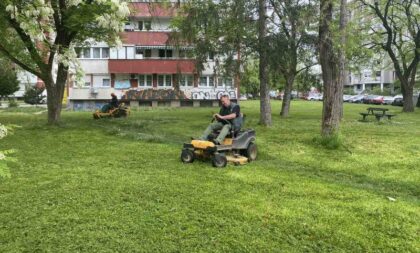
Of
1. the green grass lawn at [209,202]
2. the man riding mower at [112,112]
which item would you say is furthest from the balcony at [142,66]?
the green grass lawn at [209,202]

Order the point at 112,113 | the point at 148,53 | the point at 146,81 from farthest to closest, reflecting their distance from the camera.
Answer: the point at 148,53 → the point at 146,81 → the point at 112,113

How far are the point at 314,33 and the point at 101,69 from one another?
79.8 ft

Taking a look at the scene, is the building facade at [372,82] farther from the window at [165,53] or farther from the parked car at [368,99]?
the window at [165,53]

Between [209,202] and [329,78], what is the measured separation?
7.64m

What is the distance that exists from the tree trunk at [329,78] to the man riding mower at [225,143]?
10.9ft

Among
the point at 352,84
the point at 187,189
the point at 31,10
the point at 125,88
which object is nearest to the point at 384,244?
the point at 187,189

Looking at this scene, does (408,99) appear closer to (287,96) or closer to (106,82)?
(287,96)

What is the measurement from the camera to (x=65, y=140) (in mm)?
14352

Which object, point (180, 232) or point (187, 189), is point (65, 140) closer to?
point (187, 189)

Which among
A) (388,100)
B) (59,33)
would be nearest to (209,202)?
(59,33)

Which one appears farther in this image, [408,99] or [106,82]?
[106,82]

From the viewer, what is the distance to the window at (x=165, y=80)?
42.8m

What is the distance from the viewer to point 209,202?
22.7 feet

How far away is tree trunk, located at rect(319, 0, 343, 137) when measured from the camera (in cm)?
1305
